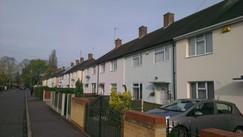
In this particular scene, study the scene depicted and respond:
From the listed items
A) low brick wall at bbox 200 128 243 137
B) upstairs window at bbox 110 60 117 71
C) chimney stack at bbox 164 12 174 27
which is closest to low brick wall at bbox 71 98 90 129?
low brick wall at bbox 200 128 243 137

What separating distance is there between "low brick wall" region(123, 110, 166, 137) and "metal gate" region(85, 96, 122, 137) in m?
0.85

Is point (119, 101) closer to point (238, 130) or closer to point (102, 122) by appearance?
point (102, 122)

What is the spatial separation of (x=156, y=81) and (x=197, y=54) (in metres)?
3.86

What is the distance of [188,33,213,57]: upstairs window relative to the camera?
12.0m

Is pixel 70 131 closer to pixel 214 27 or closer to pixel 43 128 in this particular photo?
pixel 43 128

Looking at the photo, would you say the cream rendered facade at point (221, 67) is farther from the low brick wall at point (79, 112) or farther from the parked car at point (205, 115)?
the low brick wall at point (79, 112)

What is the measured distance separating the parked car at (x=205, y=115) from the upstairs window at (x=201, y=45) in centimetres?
432

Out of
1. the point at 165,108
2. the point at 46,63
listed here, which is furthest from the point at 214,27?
the point at 46,63

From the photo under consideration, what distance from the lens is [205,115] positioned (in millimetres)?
7742

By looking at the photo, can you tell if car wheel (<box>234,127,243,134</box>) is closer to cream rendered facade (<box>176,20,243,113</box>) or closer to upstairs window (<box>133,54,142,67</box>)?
cream rendered facade (<box>176,20,243,113</box>)

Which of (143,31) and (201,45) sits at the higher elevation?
(143,31)

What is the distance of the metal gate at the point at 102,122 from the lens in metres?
6.80

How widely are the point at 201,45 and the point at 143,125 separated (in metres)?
8.93

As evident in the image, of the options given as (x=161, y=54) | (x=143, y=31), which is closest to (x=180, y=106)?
(x=161, y=54)
